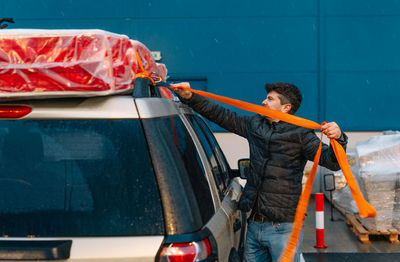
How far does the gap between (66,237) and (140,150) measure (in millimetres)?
463

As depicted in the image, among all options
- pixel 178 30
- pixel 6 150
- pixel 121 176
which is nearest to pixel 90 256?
pixel 121 176

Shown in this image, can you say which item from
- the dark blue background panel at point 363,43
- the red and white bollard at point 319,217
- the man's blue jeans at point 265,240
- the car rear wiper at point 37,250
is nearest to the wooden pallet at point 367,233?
the red and white bollard at point 319,217

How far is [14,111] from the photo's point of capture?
2219 millimetres

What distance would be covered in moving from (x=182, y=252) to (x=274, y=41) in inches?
429

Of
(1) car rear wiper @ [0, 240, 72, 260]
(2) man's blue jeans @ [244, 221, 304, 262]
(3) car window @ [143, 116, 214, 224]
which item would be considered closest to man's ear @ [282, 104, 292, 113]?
(2) man's blue jeans @ [244, 221, 304, 262]

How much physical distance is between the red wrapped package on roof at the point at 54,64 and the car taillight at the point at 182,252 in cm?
74

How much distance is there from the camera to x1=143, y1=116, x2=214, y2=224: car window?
2.21 m

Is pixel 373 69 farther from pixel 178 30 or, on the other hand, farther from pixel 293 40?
pixel 178 30

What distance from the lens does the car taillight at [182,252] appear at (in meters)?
1.98

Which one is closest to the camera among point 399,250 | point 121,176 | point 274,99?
point 121,176

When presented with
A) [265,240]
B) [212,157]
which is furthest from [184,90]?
[265,240]

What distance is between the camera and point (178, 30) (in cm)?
1244

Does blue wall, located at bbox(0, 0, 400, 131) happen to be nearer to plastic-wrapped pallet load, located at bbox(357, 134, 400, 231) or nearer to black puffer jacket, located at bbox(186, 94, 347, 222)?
plastic-wrapped pallet load, located at bbox(357, 134, 400, 231)

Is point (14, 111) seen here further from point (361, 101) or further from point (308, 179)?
point (361, 101)
